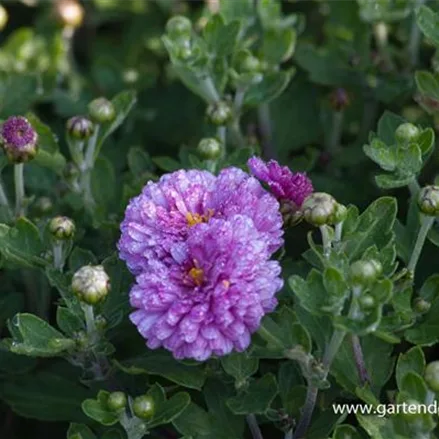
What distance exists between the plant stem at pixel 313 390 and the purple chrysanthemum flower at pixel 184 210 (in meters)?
0.17

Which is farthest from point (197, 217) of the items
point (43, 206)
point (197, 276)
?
point (43, 206)

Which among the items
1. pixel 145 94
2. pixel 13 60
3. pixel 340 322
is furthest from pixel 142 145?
pixel 340 322

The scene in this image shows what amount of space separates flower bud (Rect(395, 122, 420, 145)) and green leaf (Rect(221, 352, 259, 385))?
485mm

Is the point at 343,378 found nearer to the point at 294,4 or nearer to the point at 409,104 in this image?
the point at 409,104

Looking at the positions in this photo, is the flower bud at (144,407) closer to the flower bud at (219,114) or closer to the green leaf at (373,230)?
the green leaf at (373,230)

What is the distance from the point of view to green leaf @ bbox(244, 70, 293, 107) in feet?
6.75

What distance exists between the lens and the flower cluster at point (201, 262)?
1390 millimetres

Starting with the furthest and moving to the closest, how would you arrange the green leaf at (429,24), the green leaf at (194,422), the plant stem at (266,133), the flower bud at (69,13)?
the flower bud at (69,13) < the plant stem at (266,133) < the green leaf at (429,24) < the green leaf at (194,422)

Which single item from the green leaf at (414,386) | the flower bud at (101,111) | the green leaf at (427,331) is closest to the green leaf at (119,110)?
the flower bud at (101,111)

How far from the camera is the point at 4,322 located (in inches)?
77.1

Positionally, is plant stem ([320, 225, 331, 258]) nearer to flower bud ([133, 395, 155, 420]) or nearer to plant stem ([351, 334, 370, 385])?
plant stem ([351, 334, 370, 385])

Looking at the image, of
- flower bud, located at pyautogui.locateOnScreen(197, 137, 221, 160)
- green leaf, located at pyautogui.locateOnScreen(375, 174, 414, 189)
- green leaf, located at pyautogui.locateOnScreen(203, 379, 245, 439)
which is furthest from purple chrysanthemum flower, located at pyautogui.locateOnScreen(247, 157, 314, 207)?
green leaf, located at pyautogui.locateOnScreen(203, 379, 245, 439)

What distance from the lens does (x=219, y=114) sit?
6.40 feet

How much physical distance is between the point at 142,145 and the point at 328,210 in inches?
43.1
